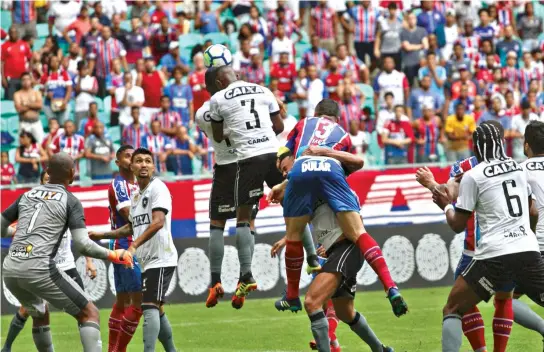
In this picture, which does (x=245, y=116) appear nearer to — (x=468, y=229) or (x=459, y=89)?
(x=468, y=229)

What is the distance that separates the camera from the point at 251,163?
40.7 feet

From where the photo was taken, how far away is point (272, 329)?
52.8 feet

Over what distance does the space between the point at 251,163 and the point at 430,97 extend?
13.9 m

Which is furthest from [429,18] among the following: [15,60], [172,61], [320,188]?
[320,188]

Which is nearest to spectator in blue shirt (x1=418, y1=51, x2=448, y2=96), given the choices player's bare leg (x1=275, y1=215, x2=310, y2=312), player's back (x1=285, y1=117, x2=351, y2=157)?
player's back (x1=285, y1=117, x2=351, y2=157)

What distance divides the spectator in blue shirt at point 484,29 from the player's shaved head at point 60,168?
19.9 meters

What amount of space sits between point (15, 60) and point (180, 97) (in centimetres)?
386

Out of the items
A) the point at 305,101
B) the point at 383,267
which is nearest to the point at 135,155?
the point at 383,267

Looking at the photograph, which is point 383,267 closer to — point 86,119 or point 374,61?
point 86,119

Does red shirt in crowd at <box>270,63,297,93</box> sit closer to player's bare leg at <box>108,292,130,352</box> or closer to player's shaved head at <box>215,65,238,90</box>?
player's bare leg at <box>108,292,130,352</box>

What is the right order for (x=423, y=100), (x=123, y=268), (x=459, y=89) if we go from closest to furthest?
(x=123, y=268), (x=423, y=100), (x=459, y=89)

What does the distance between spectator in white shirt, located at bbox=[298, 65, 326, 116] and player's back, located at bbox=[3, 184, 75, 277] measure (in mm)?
14284

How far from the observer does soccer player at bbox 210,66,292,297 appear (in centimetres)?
1221

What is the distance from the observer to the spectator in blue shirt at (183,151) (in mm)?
20719
